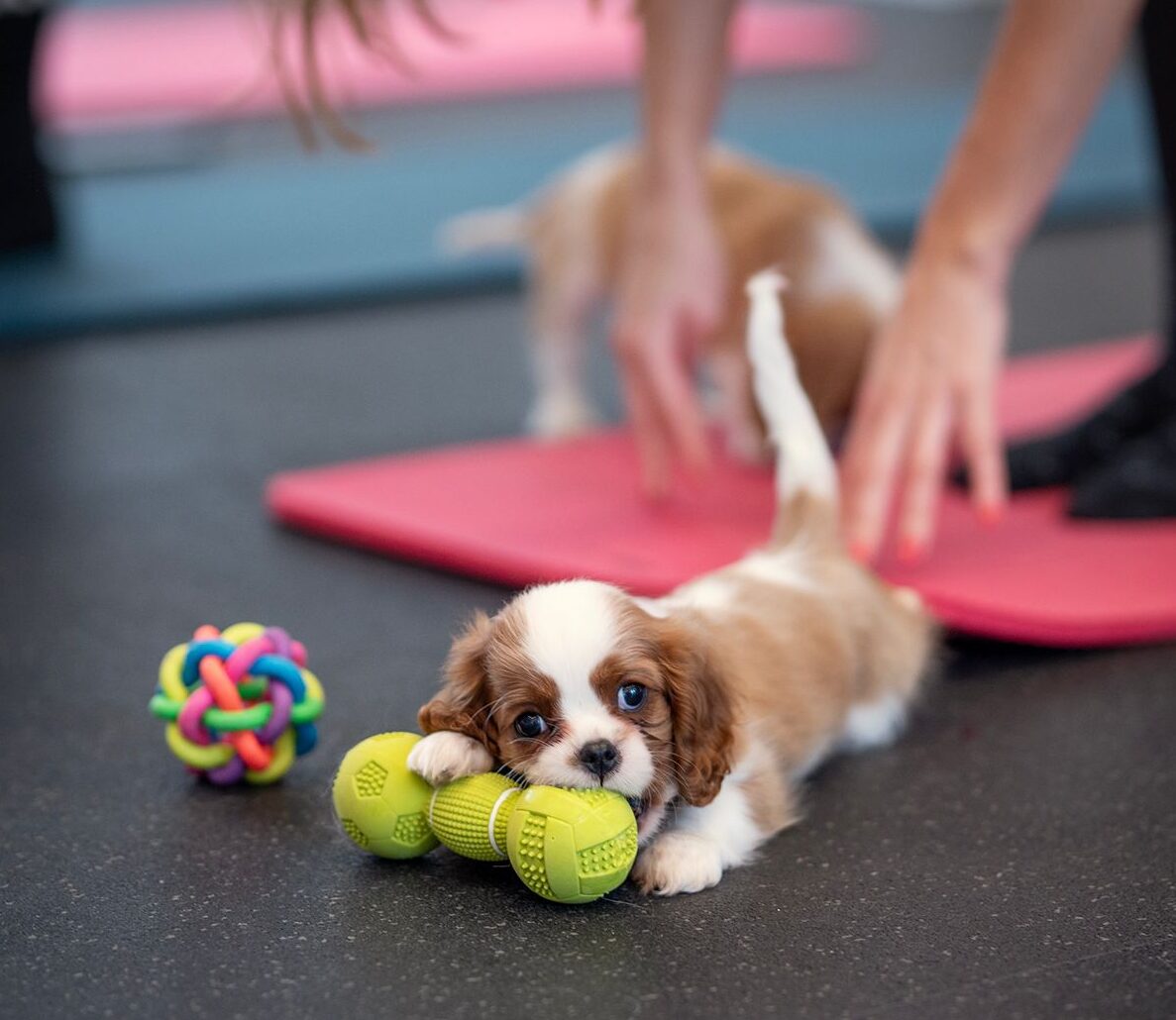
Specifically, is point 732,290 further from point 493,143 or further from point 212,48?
point 212,48

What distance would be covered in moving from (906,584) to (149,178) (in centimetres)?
473

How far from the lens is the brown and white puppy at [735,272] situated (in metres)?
2.85

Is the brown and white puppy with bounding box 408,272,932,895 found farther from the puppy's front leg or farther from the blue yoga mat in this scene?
the blue yoga mat

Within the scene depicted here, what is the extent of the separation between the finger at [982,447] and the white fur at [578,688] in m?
0.80

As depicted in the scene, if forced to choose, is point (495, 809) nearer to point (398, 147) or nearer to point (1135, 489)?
point (1135, 489)

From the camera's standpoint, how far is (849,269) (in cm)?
296

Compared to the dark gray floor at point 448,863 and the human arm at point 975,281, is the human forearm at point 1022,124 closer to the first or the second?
the human arm at point 975,281

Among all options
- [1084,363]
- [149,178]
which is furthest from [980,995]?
[149,178]

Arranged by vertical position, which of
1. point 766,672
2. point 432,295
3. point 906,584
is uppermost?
point 766,672

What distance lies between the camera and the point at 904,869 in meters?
1.47

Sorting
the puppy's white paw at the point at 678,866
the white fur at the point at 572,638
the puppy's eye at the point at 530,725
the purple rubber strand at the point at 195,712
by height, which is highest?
the white fur at the point at 572,638

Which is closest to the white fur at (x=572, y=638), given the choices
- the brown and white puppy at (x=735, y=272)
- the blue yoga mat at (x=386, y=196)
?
the brown and white puppy at (x=735, y=272)

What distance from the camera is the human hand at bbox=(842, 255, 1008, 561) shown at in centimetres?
200

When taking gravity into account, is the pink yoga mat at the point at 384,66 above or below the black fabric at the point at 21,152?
below
